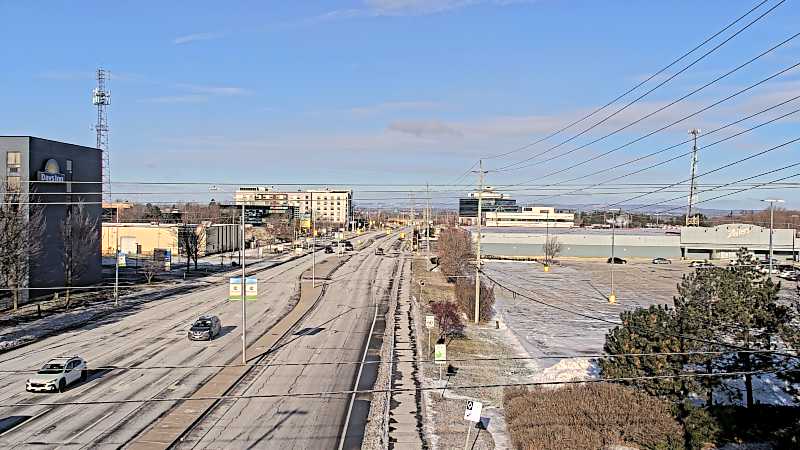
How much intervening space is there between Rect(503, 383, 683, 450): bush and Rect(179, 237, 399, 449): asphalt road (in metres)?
5.92

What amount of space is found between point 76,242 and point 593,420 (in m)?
39.5

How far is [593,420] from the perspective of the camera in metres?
20.9

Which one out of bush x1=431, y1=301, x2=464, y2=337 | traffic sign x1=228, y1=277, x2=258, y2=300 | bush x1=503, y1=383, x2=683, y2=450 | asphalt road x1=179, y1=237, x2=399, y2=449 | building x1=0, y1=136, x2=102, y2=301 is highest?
building x1=0, y1=136, x2=102, y2=301

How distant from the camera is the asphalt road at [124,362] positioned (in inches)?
782

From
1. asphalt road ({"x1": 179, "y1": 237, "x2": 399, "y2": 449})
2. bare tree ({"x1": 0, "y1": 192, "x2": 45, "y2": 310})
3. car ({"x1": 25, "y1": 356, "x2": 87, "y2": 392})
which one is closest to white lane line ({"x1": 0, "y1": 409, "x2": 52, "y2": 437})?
car ({"x1": 25, "y1": 356, "x2": 87, "y2": 392})

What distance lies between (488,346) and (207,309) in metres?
20.6

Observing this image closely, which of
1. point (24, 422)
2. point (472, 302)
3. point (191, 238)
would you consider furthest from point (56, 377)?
point (191, 238)

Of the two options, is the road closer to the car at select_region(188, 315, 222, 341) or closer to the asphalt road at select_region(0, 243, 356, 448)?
the asphalt road at select_region(0, 243, 356, 448)

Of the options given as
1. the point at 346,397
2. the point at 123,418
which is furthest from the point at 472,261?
the point at 123,418

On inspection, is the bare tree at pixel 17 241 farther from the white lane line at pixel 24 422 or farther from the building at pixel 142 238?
the building at pixel 142 238

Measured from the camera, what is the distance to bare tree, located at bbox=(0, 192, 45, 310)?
39906mm

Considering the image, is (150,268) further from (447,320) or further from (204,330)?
(447,320)

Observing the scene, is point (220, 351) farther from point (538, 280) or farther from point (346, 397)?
point (538, 280)

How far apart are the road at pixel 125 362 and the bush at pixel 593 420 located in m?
11.8
